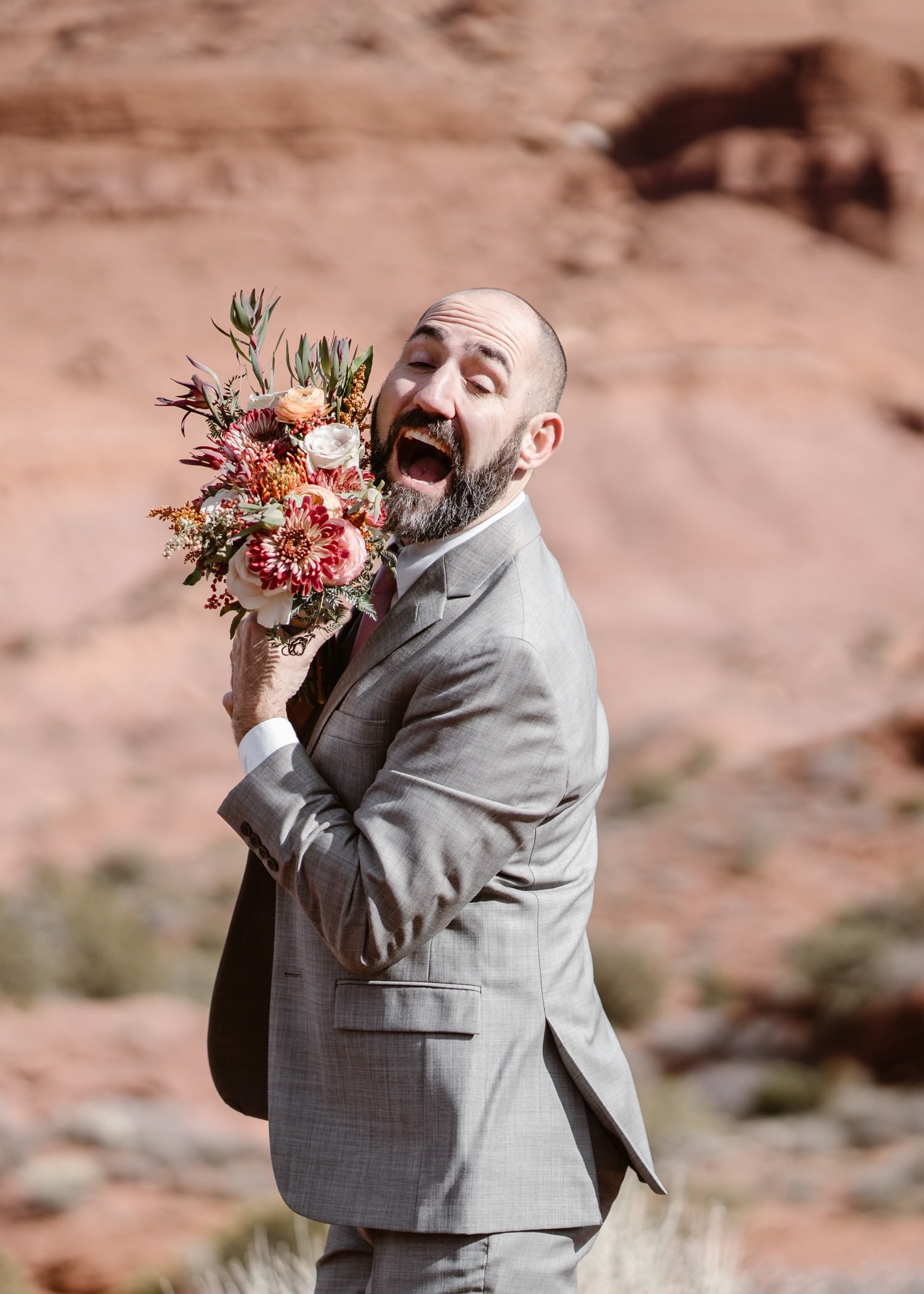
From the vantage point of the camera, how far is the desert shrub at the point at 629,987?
390 inches

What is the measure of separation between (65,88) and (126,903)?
17.4 meters

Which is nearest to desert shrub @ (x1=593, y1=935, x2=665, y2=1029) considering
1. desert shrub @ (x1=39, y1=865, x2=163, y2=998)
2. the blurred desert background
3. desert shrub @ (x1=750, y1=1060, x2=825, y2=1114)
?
the blurred desert background

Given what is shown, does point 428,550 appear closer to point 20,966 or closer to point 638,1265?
point 638,1265

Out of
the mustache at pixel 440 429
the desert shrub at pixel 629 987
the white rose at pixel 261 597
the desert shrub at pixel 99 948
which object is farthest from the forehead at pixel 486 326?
the desert shrub at pixel 99 948

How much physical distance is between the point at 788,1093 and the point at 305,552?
301 inches

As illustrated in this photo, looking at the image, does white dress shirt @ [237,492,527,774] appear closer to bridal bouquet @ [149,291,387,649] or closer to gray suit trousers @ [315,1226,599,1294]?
bridal bouquet @ [149,291,387,649]

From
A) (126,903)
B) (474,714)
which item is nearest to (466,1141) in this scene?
(474,714)

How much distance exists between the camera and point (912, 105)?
25484 millimetres

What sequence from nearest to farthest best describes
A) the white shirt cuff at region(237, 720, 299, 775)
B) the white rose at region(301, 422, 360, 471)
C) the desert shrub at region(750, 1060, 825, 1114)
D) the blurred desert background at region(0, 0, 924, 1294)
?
the white shirt cuff at region(237, 720, 299, 775)
the white rose at region(301, 422, 360, 471)
the desert shrub at region(750, 1060, 825, 1114)
the blurred desert background at region(0, 0, 924, 1294)

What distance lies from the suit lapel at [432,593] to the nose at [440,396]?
0.60 ft

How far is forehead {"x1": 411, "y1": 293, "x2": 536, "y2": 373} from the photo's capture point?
2.06 m

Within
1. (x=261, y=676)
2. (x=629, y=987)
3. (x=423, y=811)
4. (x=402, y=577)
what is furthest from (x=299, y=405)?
(x=629, y=987)

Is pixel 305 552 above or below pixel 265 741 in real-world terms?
above

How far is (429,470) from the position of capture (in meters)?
2.06
